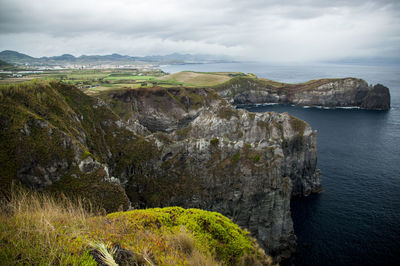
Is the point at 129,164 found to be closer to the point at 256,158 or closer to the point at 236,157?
the point at 236,157

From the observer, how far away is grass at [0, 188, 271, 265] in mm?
7660

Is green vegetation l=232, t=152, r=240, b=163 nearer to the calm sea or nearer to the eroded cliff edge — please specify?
the eroded cliff edge

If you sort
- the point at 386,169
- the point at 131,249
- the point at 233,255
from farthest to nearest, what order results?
the point at 386,169 < the point at 233,255 < the point at 131,249

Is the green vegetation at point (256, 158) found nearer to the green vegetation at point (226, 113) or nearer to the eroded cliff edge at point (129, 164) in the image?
the eroded cliff edge at point (129, 164)

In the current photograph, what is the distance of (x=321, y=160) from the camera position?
287 feet

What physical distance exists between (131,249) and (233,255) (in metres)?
6.76

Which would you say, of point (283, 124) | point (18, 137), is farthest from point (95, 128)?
point (283, 124)

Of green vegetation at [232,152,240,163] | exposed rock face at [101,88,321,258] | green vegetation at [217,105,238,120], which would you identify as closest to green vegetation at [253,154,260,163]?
exposed rock face at [101,88,321,258]

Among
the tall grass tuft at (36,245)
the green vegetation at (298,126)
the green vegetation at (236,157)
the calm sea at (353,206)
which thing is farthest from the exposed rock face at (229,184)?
the tall grass tuft at (36,245)

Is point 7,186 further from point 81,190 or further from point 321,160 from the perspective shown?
point 321,160

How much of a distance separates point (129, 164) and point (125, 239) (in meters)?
39.1

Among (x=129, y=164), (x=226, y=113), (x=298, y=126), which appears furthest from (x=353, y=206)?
(x=129, y=164)

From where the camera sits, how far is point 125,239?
10.1 metres

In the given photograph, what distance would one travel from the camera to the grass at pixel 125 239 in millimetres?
7660
